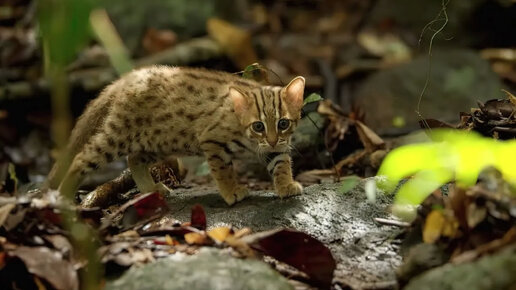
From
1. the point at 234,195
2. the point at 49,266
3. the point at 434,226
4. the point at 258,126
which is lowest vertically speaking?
the point at 234,195

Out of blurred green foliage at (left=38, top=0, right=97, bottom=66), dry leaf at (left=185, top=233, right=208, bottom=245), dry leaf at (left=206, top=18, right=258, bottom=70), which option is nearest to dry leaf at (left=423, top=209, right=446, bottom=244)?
dry leaf at (left=185, top=233, right=208, bottom=245)

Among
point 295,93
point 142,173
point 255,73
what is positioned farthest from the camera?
point 255,73

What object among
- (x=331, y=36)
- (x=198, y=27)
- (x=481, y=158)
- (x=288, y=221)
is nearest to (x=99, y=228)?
(x=288, y=221)

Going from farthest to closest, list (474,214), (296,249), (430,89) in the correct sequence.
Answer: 1. (430,89)
2. (296,249)
3. (474,214)

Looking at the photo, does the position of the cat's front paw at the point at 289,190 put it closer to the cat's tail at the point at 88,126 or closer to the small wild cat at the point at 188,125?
the small wild cat at the point at 188,125

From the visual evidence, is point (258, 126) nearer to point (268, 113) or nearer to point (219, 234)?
point (268, 113)

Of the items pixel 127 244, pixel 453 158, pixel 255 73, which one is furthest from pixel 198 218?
pixel 255 73
